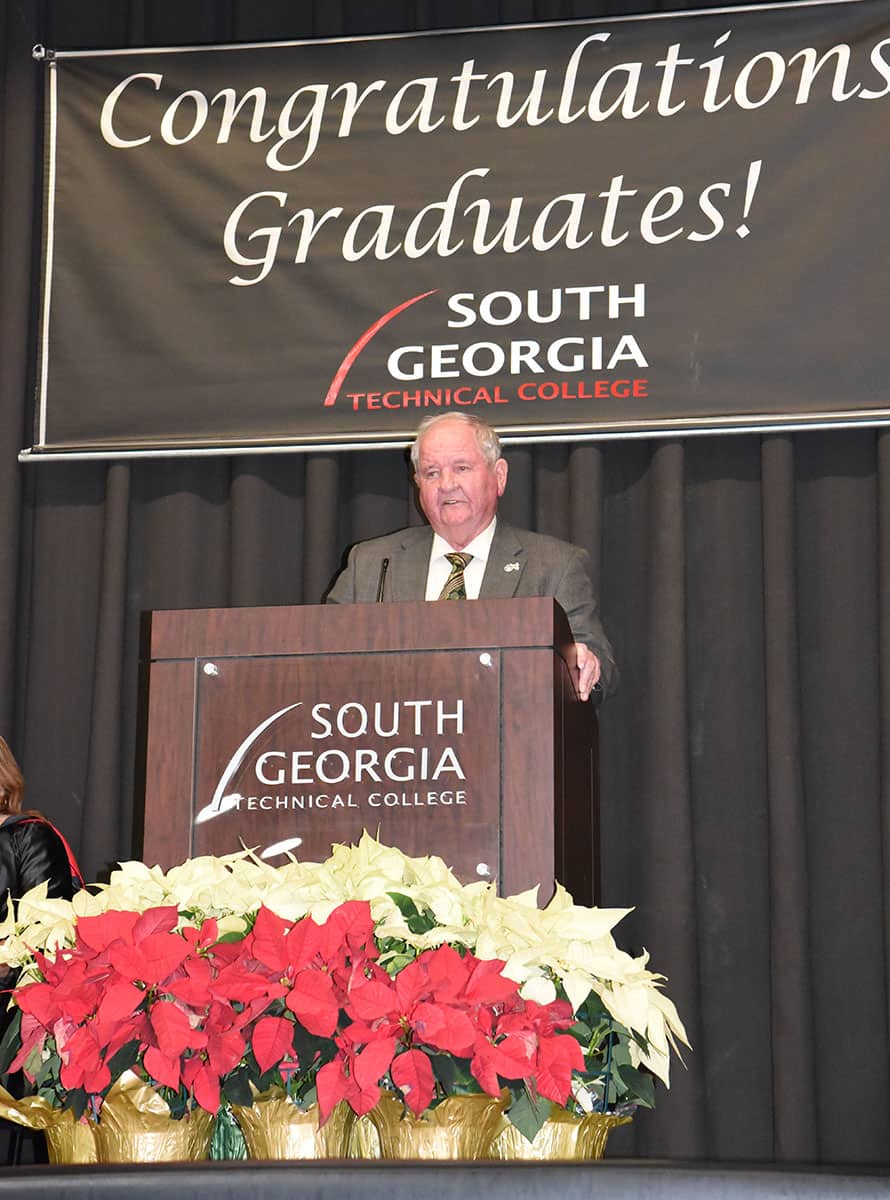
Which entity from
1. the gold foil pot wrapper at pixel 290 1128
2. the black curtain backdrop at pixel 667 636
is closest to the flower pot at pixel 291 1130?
the gold foil pot wrapper at pixel 290 1128

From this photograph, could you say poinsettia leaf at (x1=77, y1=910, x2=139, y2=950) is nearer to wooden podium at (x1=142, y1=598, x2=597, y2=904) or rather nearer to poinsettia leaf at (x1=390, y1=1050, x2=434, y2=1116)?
poinsettia leaf at (x1=390, y1=1050, x2=434, y2=1116)

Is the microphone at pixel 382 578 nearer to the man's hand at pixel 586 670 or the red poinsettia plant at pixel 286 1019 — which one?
the man's hand at pixel 586 670

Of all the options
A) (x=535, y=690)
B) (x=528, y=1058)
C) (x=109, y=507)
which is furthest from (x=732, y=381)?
(x=528, y=1058)

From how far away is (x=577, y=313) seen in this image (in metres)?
4.30

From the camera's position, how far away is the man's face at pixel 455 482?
3209mm

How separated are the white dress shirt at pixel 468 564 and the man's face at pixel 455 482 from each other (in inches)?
0.5

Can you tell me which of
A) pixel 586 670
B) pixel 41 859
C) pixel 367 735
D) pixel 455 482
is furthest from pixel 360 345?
pixel 367 735

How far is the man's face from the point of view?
126 inches

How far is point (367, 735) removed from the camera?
223cm

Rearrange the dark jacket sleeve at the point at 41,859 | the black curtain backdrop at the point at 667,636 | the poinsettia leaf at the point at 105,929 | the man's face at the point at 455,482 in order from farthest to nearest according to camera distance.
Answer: the black curtain backdrop at the point at 667,636 < the dark jacket sleeve at the point at 41,859 < the man's face at the point at 455,482 < the poinsettia leaf at the point at 105,929

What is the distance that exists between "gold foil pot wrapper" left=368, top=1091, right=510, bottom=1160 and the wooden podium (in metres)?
0.81

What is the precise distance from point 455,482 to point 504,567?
213 millimetres

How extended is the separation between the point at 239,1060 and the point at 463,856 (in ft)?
2.85

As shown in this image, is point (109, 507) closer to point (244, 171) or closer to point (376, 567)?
point (244, 171)
